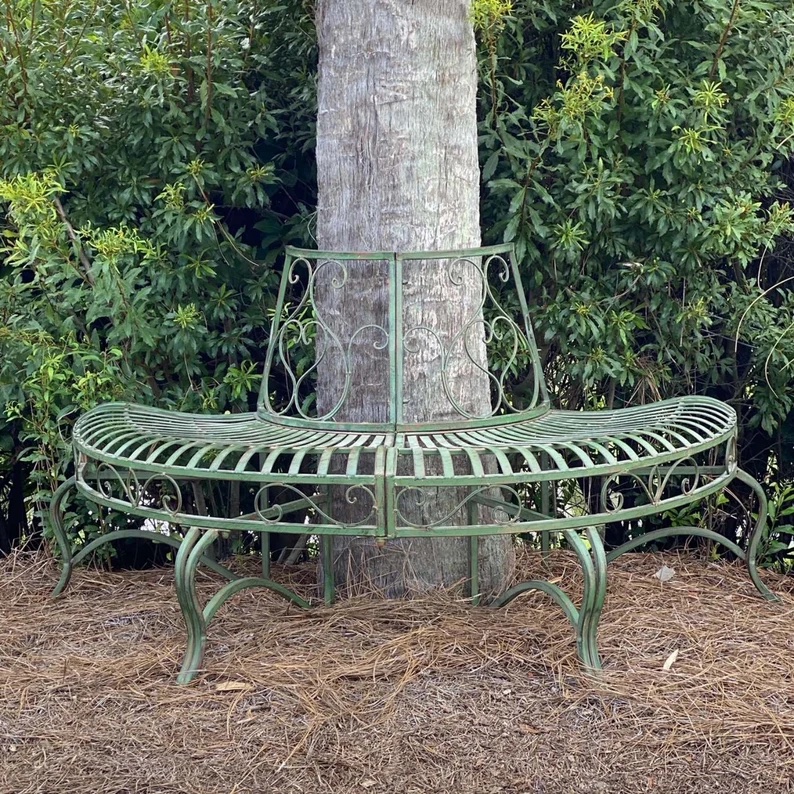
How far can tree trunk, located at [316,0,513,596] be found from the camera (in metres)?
3.56

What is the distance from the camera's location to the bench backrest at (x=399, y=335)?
11.6ft

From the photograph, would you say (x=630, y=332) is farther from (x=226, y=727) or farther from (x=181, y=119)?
(x=226, y=727)

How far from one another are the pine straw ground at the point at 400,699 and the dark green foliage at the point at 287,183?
2.59 feet

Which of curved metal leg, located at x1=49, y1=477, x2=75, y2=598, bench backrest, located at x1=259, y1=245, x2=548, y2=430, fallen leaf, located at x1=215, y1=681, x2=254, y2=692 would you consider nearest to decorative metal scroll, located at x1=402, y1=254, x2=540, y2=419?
bench backrest, located at x1=259, y1=245, x2=548, y2=430

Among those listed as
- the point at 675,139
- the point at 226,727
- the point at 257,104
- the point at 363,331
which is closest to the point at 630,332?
the point at 675,139

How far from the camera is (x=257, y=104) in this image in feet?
12.8

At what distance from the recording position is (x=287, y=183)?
13.5 feet

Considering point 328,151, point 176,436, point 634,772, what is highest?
point 328,151

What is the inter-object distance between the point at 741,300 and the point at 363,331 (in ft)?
4.38

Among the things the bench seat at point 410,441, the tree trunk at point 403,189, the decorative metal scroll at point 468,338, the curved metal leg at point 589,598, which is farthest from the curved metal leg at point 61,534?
the curved metal leg at point 589,598

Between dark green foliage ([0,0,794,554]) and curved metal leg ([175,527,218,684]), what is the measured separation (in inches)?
33.9

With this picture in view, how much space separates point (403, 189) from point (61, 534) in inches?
61.7

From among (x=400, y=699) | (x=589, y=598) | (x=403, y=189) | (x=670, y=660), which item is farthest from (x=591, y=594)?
(x=403, y=189)

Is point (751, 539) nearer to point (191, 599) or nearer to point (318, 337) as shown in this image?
point (318, 337)
